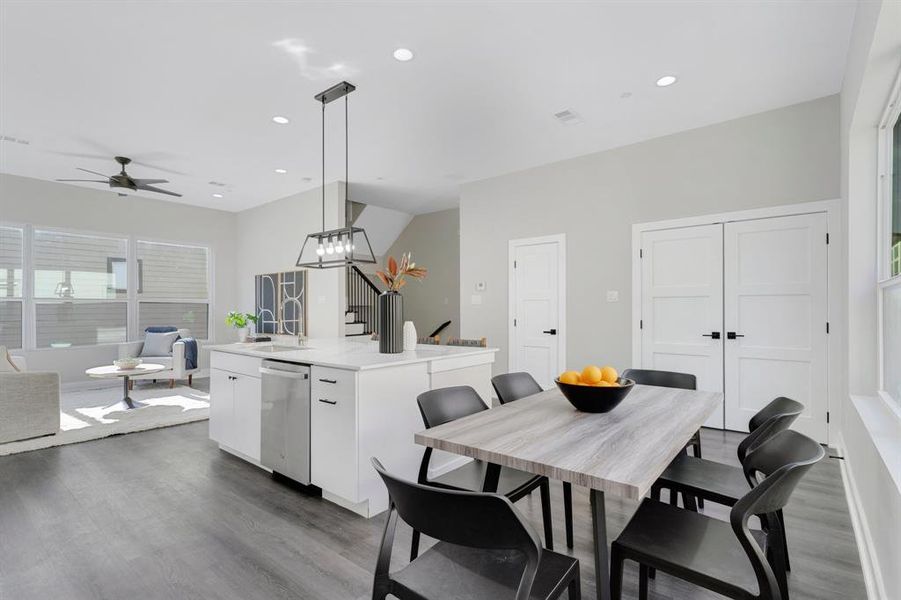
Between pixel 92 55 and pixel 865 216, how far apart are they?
5.25m

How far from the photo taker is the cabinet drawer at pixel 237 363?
315cm

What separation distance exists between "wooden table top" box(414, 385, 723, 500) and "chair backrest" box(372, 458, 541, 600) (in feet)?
0.91

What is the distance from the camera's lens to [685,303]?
4.32 m

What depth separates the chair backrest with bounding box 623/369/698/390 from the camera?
A: 2.70 metres

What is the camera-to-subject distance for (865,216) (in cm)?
265

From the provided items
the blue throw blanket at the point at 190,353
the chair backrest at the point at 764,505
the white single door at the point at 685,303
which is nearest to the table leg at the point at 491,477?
the chair backrest at the point at 764,505

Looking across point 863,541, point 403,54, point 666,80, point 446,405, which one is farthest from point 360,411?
point 666,80

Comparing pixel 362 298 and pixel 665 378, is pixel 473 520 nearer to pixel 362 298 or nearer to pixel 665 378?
pixel 665 378

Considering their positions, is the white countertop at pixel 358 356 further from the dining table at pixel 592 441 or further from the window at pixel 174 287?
the window at pixel 174 287

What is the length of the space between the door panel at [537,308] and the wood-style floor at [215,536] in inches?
88.0

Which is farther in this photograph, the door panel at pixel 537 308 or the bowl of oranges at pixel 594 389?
the door panel at pixel 537 308

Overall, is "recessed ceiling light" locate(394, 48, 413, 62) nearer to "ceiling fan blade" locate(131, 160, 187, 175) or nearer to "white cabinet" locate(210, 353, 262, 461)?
"white cabinet" locate(210, 353, 262, 461)

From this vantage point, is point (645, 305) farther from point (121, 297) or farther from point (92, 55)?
point (121, 297)

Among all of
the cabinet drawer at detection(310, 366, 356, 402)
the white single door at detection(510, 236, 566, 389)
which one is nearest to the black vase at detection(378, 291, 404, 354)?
the cabinet drawer at detection(310, 366, 356, 402)
